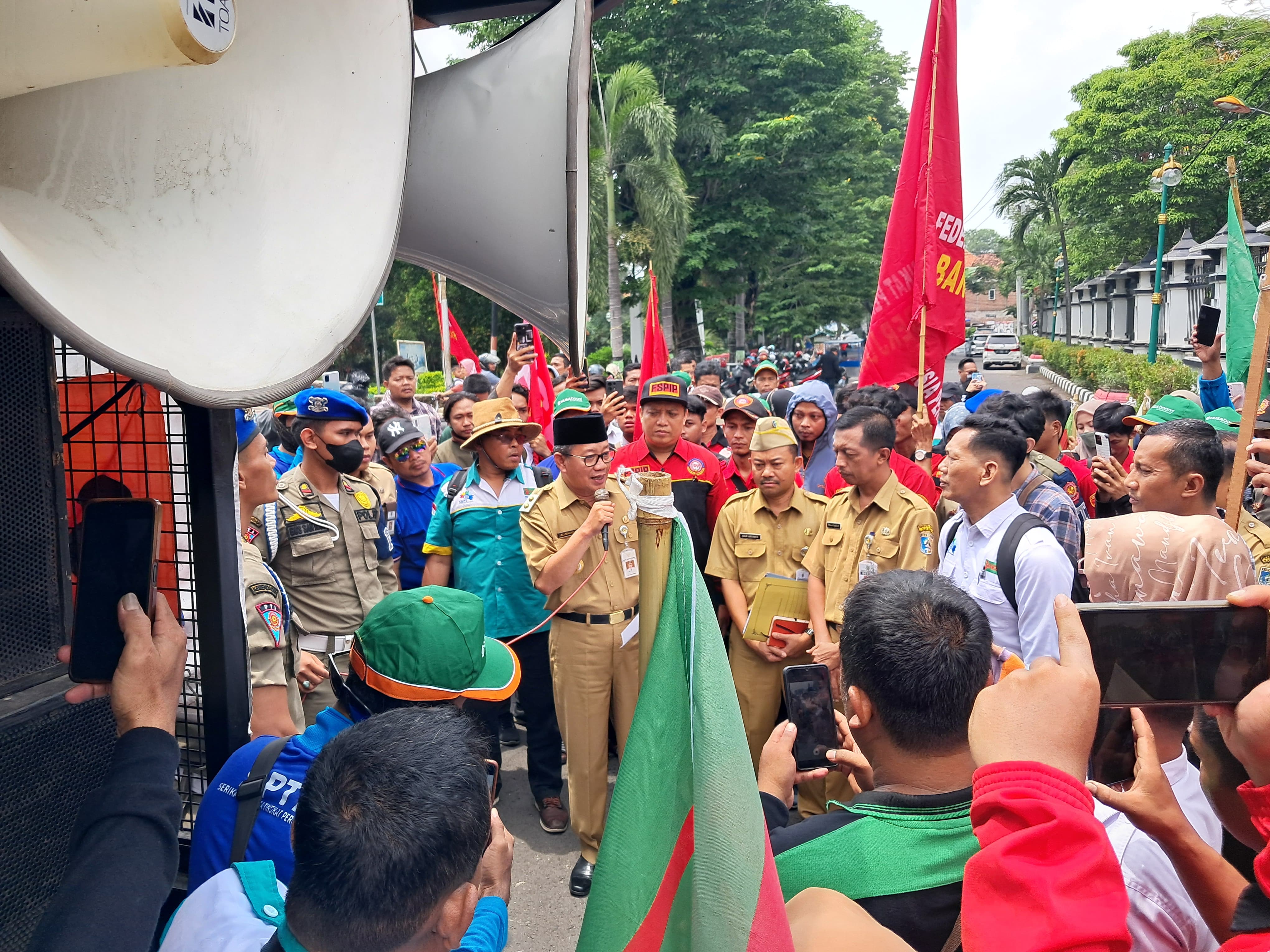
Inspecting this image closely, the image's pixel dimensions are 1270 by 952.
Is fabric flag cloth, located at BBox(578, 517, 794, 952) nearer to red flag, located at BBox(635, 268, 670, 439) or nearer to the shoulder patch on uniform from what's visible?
the shoulder patch on uniform

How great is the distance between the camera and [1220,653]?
146 centimetres

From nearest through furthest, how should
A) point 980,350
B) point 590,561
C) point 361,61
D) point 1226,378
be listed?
point 361,61 < point 590,561 < point 1226,378 < point 980,350

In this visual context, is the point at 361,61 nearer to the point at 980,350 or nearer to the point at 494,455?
the point at 494,455

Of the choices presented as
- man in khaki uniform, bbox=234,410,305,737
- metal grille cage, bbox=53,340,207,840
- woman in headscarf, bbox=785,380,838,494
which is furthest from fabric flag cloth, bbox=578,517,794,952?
woman in headscarf, bbox=785,380,838,494

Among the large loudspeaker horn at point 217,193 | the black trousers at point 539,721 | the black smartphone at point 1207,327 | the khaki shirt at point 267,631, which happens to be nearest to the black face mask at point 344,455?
the khaki shirt at point 267,631

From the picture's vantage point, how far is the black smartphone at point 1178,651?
146 centimetres

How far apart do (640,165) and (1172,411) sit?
2040 cm

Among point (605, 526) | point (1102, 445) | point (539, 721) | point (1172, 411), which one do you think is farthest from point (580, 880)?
point (1102, 445)

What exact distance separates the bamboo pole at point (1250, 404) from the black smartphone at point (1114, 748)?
1.62 m

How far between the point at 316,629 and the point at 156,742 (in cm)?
250

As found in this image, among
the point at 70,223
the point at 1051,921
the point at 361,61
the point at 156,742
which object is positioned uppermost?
the point at 361,61

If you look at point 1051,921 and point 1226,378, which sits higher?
point 1226,378

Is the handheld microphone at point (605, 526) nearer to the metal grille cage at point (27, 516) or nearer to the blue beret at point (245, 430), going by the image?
the blue beret at point (245, 430)

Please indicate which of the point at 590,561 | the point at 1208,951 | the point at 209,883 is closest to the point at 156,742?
the point at 209,883
